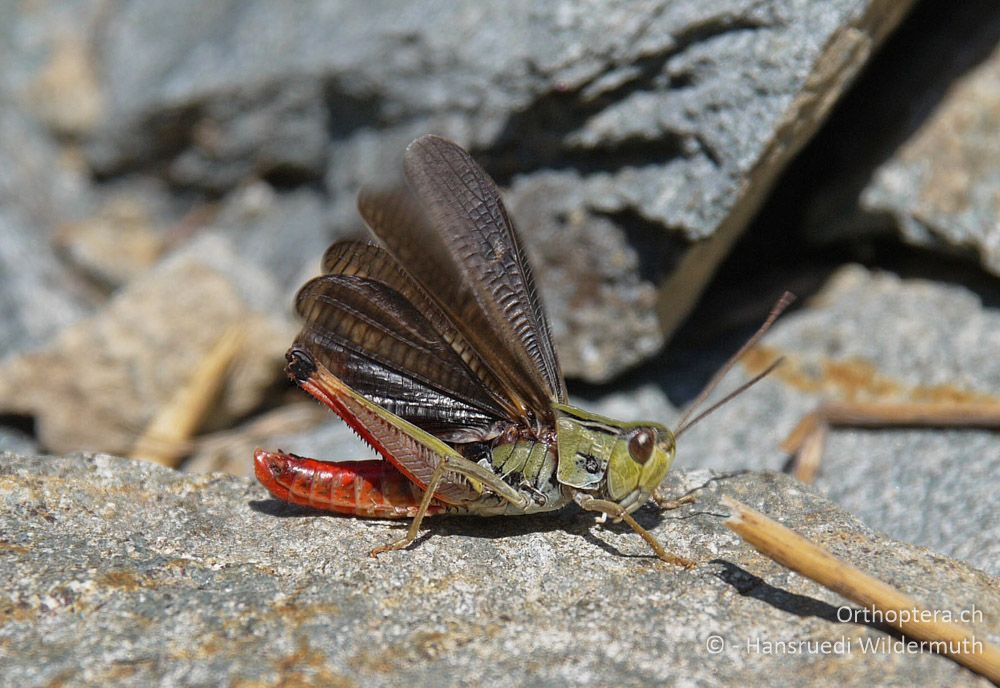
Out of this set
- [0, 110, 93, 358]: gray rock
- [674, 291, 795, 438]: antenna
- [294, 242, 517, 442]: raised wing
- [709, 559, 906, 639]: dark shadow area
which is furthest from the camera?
[0, 110, 93, 358]: gray rock

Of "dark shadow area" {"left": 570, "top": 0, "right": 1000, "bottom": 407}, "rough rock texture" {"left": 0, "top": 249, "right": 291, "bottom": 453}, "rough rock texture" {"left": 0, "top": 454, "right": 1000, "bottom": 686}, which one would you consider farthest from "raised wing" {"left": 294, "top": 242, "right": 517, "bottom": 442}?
"rough rock texture" {"left": 0, "top": 249, "right": 291, "bottom": 453}

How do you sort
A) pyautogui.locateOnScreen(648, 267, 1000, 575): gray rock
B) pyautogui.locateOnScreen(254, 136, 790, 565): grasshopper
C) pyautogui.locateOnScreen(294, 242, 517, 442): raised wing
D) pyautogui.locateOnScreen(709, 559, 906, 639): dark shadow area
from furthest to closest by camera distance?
pyautogui.locateOnScreen(648, 267, 1000, 575): gray rock, pyautogui.locateOnScreen(294, 242, 517, 442): raised wing, pyautogui.locateOnScreen(254, 136, 790, 565): grasshopper, pyautogui.locateOnScreen(709, 559, 906, 639): dark shadow area

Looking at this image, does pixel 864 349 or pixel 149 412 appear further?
pixel 149 412

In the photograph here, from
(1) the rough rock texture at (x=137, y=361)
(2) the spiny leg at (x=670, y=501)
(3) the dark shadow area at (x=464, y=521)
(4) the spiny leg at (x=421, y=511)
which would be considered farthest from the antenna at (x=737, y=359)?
(1) the rough rock texture at (x=137, y=361)

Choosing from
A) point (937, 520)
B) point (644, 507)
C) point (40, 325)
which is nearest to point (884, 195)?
point (937, 520)

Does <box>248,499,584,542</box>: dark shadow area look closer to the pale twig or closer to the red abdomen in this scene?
the red abdomen

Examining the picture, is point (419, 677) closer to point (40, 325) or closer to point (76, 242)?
point (40, 325)

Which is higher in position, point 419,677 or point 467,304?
point 467,304
